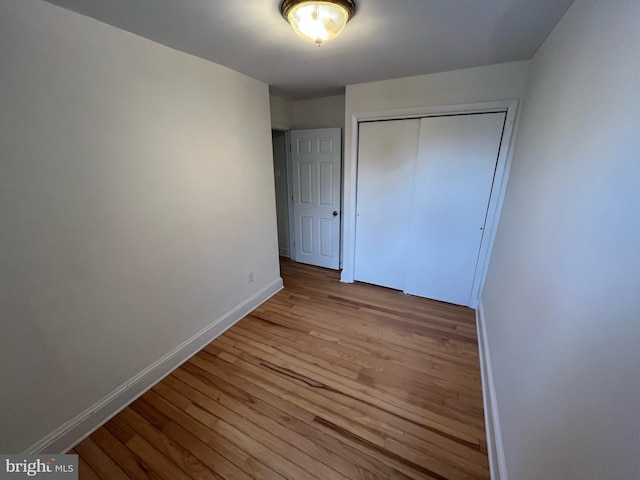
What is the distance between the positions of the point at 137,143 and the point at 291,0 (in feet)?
3.94

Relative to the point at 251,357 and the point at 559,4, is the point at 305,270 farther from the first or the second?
the point at 559,4

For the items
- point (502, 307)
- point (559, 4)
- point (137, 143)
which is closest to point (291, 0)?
A: point (137, 143)

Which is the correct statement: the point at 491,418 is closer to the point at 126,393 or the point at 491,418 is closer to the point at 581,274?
the point at 581,274

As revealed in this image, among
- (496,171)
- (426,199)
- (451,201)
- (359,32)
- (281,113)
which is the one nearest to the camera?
(359,32)

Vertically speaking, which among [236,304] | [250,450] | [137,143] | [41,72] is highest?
[41,72]

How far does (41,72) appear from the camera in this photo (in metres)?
1.15

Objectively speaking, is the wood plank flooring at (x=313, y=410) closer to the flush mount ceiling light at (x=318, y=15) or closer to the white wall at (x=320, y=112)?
the flush mount ceiling light at (x=318, y=15)

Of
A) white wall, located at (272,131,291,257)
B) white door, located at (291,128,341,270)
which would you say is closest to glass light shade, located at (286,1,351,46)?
white door, located at (291,128,341,270)

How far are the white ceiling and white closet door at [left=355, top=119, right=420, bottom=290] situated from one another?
0.59 m

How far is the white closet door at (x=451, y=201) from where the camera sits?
2281mm

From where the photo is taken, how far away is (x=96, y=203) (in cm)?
139

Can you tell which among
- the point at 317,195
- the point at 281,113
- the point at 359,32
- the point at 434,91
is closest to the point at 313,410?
the point at 359,32

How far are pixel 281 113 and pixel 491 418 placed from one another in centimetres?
361

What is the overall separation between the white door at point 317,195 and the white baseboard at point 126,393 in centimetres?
162
